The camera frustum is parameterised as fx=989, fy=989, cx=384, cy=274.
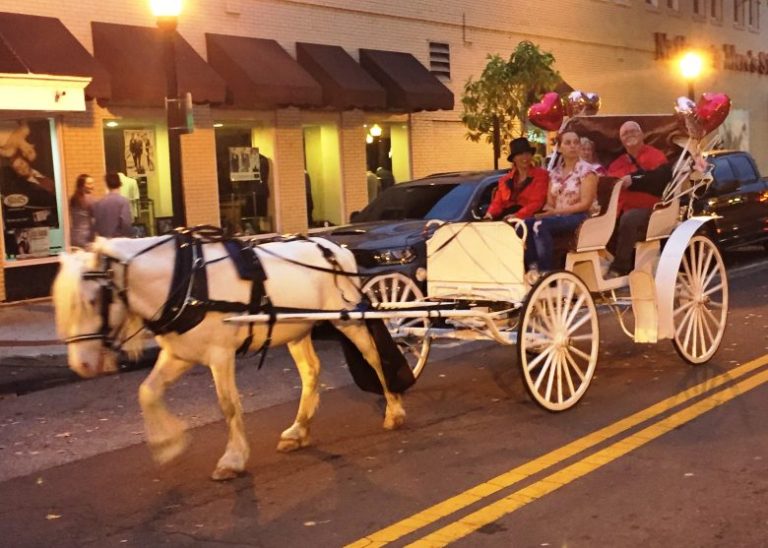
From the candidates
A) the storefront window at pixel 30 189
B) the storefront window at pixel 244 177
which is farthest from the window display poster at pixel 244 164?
the storefront window at pixel 30 189

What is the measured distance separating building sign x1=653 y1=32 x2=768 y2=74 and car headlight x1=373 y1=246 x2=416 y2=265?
2281cm

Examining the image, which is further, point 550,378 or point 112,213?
point 112,213

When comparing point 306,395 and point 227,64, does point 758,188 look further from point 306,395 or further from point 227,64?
point 306,395

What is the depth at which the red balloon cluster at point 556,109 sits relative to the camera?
32.7 feet

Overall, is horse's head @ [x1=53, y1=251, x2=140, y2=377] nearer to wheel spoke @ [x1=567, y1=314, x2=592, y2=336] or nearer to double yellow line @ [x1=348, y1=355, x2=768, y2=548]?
double yellow line @ [x1=348, y1=355, x2=768, y2=548]

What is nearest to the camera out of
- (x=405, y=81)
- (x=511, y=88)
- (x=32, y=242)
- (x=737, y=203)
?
(x=32, y=242)

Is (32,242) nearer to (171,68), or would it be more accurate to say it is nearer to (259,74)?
(171,68)

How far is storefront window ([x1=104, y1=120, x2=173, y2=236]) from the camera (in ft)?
54.0

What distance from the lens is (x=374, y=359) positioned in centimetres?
697

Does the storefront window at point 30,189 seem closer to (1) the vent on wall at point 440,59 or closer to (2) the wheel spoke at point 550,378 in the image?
(1) the vent on wall at point 440,59

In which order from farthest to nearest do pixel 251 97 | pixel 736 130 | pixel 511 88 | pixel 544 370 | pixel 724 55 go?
pixel 736 130 < pixel 724 55 < pixel 511 88 < pixel 251 97 < pixel 544 370

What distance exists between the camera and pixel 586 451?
6.27 m

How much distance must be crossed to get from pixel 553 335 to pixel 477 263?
2.66ft

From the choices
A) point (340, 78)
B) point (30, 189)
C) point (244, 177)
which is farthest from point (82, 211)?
point (340, 78)
